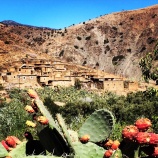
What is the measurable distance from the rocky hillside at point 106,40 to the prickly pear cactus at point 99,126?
254 feet

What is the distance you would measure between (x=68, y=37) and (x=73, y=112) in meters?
74.4

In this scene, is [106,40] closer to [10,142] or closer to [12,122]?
[12,122]

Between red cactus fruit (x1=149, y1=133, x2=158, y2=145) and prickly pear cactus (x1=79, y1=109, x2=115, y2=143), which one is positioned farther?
prickly pear cactus (x1=79, y1=109, x2=115, y2=143)

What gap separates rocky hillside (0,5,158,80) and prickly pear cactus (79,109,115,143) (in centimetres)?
7738

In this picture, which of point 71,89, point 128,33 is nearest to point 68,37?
point 128,33

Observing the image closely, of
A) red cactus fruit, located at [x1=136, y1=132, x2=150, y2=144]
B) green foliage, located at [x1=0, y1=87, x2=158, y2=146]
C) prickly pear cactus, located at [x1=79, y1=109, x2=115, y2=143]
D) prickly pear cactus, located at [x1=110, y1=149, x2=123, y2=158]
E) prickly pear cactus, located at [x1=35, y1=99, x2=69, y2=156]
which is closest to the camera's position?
red cactus fruit, located at [x1=136, y1=132, x2=150, y2=144]

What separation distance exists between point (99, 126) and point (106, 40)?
98.4 meters

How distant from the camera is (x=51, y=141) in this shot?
361 cm

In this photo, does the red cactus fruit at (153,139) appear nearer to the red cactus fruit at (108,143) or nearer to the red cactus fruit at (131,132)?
the red cactus fruit at (131,132)

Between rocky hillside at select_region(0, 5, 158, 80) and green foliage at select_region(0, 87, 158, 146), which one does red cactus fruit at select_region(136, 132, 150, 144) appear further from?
rocky hillside at select_region(0, 5, 158, 80)

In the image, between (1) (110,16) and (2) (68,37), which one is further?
(1) (110,16)

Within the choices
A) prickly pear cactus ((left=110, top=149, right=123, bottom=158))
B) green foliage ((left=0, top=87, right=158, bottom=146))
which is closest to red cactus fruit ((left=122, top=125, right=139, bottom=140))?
prickly pear cactus ((left=110, top=149, right=123, bottom=158))

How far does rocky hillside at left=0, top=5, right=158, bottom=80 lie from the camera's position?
90250mm

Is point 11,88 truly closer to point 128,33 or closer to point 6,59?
point 6,59
